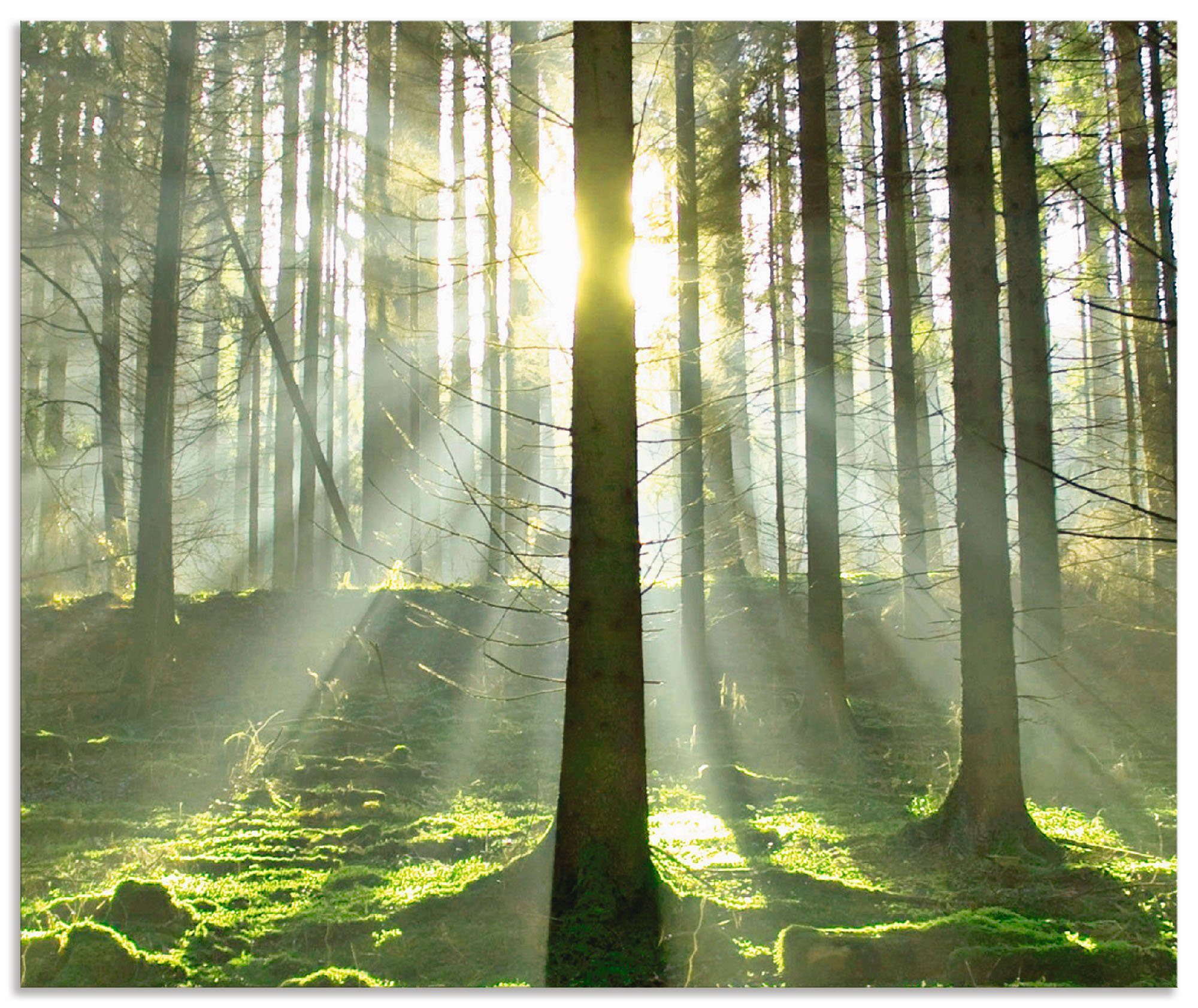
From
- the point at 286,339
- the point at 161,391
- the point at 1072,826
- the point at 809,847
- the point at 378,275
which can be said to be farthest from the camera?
the point at 286,339

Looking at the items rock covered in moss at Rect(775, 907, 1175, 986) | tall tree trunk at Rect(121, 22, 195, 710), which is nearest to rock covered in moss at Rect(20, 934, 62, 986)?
rock covered in moss at Rect(775, 907, 1175, 986)

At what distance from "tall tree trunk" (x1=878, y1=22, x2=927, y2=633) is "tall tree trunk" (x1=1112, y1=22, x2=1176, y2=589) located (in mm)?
2795

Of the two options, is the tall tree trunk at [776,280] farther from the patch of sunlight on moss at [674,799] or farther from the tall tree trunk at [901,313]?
the patch of sunlight on moss at [674,799]

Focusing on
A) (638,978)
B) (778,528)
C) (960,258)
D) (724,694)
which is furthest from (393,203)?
(638,978)

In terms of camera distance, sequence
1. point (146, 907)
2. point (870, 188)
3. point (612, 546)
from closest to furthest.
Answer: point (612, 546) → point (146, 907) → point (870, 188)

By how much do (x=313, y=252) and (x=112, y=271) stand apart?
4.96m

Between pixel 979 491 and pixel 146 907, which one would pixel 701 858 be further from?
pixel 146 907

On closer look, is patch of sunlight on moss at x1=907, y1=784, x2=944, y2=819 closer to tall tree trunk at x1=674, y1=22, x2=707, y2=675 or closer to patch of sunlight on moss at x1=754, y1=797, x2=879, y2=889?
patch of sunlight on moss at x1=754, y1=797, x2=879, y2=889

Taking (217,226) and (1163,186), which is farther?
(217,226)

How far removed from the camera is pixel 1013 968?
4789mm

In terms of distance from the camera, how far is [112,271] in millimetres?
13820

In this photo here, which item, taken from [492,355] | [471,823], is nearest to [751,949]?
[471,823]

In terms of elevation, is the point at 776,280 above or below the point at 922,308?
above

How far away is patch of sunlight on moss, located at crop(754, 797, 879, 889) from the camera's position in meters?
6.39
